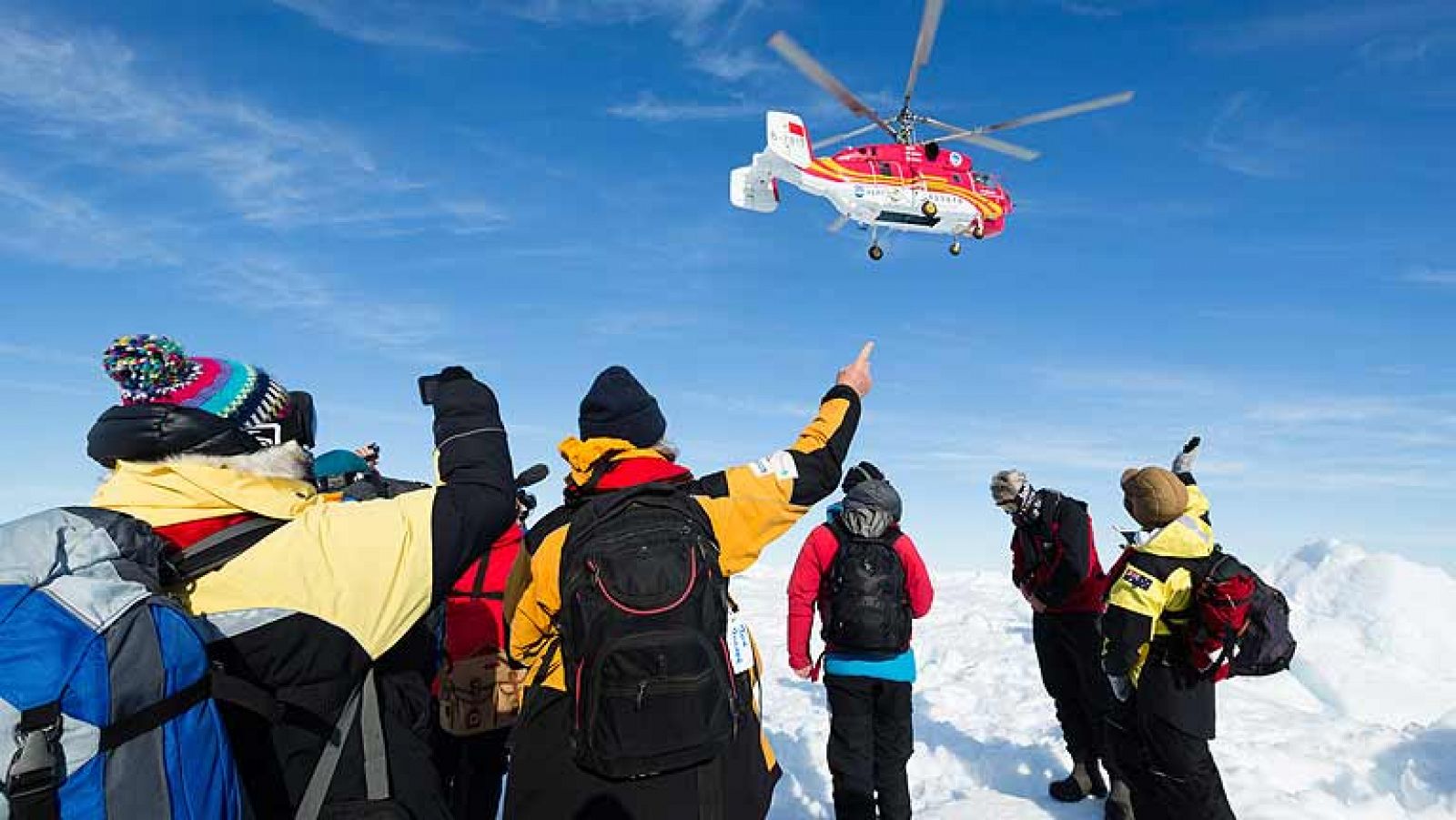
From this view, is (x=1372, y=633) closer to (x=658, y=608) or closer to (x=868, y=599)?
(x=868, y=599)

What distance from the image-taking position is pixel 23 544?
5.09 feet

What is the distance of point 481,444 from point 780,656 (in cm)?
1031

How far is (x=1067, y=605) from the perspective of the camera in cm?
616

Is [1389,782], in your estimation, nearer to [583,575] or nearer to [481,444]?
[583,575]

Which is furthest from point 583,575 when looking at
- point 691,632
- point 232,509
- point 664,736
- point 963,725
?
point 963,725

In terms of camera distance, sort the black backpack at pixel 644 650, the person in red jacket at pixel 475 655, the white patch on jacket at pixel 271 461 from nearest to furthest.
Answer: the white patch on jacket at pixel 271 461
the black backpack at pixel 644 650
the person in red jacket at pixel 475 655

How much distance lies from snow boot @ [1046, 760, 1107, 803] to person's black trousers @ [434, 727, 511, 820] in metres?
4.22

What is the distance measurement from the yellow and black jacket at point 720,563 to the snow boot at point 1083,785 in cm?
429

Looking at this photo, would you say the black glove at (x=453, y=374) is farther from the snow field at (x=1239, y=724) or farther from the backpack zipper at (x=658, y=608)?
the snow field at (x=1239, y=724)

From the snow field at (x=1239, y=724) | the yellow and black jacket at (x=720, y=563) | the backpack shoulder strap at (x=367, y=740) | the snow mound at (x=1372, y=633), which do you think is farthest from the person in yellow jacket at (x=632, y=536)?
the snow mound at (x=1372, y=633)

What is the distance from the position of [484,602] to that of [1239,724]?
7.19 m

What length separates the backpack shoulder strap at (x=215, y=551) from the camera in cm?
186

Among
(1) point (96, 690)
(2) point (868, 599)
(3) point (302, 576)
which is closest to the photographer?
(1) point (96, 690)

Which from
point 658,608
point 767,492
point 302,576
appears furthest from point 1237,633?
point 302,576
